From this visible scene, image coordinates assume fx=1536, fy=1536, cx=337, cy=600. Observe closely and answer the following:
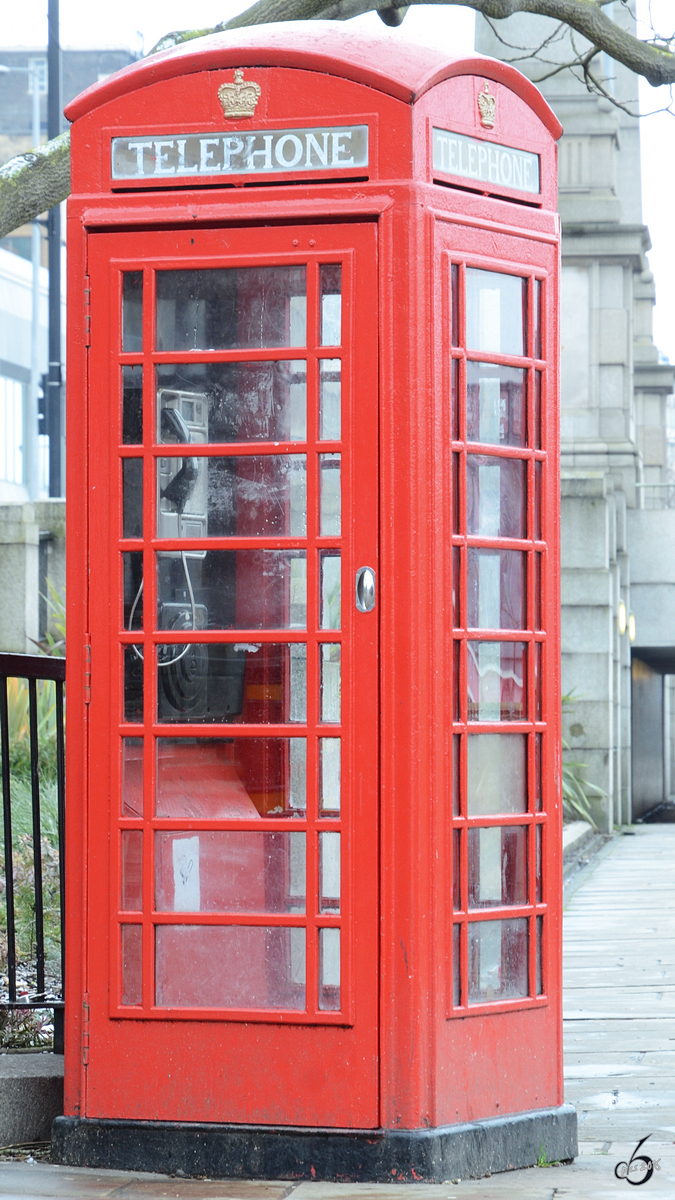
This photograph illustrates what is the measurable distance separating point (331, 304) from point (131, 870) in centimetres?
156

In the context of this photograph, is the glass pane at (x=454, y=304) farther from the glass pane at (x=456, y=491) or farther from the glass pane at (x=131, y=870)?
the glass pane at (x=131, y=870)

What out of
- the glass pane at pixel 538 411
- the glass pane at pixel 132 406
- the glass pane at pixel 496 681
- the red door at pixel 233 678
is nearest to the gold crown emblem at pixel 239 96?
the red door at pixel 233 678

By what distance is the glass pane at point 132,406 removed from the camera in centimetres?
402

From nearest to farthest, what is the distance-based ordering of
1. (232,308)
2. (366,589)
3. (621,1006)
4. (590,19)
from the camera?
(366,589) < (232,308) < (621,1006) < (590,19)

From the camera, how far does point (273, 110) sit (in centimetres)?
392

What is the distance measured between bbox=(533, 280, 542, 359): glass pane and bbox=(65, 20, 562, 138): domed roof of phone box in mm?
557

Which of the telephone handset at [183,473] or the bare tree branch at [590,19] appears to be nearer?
the telephone handset at [183,473]

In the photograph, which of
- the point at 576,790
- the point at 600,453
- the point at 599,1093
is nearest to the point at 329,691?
the point at 599,1093

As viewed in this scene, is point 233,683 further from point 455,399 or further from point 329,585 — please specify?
point 455,399

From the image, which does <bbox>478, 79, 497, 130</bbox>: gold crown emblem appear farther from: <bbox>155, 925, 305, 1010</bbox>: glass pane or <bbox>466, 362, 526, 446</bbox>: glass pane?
<bbox>155, 925, 305, 1010</bbox>: glass pane

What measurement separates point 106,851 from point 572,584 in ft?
38.2

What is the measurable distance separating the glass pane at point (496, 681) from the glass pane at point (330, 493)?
49cm

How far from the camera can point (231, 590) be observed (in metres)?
3.99

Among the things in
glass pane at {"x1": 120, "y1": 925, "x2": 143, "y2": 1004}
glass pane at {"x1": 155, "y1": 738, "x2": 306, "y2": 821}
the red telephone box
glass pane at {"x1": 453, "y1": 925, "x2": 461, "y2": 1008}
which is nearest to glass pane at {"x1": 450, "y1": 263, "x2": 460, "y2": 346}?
the red telephone box
